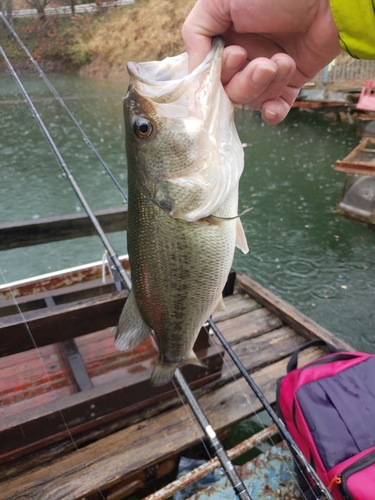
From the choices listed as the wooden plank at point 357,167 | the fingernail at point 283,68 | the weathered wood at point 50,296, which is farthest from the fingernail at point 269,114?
the wooden plank at point 357,167

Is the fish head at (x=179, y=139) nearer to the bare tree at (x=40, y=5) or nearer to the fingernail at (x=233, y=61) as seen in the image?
the fingernail at (x=233, y=61)

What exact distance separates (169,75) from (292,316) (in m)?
2.94

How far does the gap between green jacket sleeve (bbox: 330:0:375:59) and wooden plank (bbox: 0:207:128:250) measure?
2.66 m

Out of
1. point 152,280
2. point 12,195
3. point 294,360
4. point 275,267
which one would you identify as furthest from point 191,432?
point 12,195

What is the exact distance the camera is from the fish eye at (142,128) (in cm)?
125

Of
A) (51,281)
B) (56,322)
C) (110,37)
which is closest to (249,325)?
(56,322)

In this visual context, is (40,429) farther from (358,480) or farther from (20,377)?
(358,480)

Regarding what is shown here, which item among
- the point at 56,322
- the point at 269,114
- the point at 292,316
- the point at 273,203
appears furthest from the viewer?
the point at 273,203

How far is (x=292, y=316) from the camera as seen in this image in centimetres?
369

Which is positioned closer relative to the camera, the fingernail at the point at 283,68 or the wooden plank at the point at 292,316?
the fingernail at the point at 283,68

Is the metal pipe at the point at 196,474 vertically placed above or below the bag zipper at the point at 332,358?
below

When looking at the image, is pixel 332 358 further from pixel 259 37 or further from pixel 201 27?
pixel 201 27

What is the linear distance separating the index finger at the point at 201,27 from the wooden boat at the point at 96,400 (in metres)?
1.63

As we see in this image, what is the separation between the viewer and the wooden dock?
2.26m
